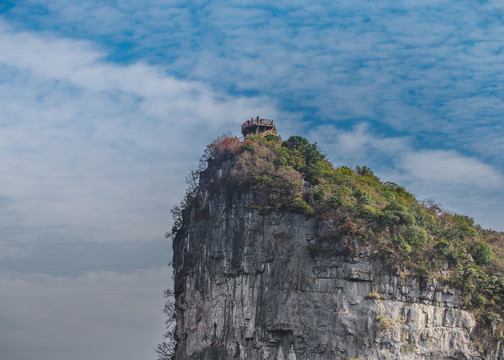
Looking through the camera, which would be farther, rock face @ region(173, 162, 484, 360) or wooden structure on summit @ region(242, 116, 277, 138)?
wooden structure on summit @ region(242, 116, 277, 138)

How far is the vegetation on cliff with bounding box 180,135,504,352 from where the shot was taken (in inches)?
1559

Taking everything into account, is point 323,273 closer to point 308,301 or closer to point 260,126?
point 308,301

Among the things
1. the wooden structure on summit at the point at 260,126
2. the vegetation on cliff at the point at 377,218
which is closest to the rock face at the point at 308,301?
the vegetation on cliff at the point at 377,218

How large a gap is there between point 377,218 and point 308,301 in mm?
6899

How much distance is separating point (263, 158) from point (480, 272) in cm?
1659

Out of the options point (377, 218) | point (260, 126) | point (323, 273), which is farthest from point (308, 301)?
point (260, 126)

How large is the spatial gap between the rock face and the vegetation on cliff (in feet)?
2.83

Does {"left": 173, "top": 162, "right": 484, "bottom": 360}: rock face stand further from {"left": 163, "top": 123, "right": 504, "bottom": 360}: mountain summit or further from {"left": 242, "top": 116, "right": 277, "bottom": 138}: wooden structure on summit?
{"left": 242, "top": 116, "right": 277, "bottom": 138}: wooden structure on summit

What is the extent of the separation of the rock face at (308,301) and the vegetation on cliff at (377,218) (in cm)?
86

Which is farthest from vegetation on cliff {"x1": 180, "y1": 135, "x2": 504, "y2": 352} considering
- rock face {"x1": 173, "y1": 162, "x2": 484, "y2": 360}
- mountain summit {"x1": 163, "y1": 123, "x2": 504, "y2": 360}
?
rock face {"x1": 173, "y1": 162, "x2": 484, "y2": 360}

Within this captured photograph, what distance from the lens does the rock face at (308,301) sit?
3744 cm

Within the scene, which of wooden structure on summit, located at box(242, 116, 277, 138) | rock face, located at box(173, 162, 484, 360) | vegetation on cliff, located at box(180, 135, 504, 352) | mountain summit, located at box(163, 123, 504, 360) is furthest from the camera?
wooden structure on summit, located at box(242, 116, 277, 138)

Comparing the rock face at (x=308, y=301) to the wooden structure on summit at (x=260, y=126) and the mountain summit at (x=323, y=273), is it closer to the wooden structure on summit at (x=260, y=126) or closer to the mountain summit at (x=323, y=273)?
the mountain summit at (x=323, y=273)

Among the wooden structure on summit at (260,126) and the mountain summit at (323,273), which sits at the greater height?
the wooden structure on summit at (260,126)
